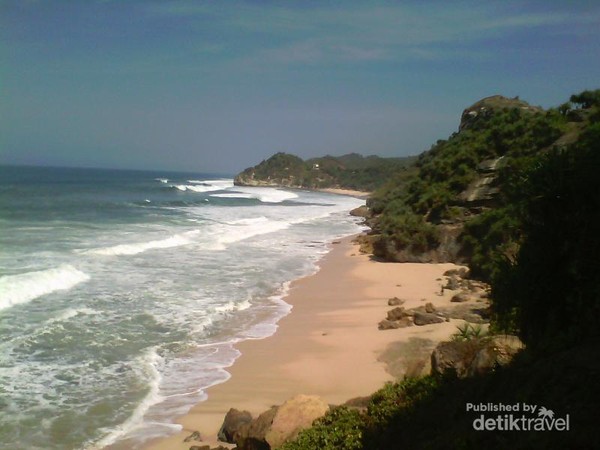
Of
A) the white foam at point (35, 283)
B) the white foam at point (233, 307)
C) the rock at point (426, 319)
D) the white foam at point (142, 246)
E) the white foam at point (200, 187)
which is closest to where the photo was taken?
the rock at point (426, 319)

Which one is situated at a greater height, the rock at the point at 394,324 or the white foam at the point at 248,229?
the white foam at the point at 248,229

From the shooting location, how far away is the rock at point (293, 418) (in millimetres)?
7562

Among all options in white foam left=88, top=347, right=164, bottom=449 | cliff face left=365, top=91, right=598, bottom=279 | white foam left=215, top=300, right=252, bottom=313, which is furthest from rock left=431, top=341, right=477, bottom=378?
cliff face left=365, top=91, right=598, bottom=279

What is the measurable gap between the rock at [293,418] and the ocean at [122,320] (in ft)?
7.67

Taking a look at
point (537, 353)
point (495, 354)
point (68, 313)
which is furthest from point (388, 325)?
point (68, 313)

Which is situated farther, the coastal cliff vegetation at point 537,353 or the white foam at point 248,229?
the white foam at point 248,229

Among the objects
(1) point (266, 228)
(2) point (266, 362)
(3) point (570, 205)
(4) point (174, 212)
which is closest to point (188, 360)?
(2) point (266, 362)

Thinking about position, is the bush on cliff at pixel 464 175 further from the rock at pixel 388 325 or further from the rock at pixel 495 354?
the rock at pixel 495 354

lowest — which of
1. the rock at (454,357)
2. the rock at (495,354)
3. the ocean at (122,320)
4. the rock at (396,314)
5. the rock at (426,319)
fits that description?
the ocean at (122,320)

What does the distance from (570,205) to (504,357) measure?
6.90 ft

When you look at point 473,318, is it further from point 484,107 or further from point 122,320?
point 484,107

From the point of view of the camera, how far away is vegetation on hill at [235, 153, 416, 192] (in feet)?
443

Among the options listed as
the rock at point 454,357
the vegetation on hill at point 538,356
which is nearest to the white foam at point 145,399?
the vegetation on hill at point 538,356

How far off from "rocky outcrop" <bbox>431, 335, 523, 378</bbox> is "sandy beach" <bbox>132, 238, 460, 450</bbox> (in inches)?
59.7
